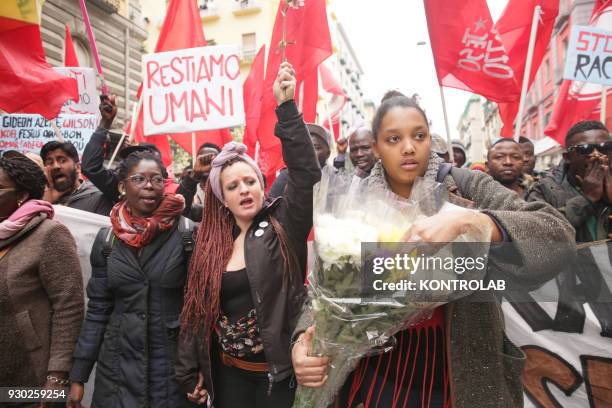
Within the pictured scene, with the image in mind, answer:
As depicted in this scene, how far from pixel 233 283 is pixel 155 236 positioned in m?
0.68

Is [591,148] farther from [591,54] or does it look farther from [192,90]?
[192,90]

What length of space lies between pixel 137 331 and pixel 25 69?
3.30 meters

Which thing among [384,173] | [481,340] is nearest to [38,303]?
[384,173]

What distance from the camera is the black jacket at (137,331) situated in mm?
2580

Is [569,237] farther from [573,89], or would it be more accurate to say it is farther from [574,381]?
[573,89]

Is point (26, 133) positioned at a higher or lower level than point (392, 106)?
higher

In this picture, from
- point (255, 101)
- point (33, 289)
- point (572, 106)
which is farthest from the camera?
point (255, 101)

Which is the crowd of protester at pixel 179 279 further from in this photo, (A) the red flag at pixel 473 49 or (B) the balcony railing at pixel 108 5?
(B) the balcony railing at pixel 108 5

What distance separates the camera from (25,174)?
2814mm

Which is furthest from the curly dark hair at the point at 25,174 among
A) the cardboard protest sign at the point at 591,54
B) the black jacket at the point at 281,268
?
the cardboard protest sign at the point at 591,54

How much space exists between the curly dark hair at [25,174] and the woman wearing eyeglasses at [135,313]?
525 mm

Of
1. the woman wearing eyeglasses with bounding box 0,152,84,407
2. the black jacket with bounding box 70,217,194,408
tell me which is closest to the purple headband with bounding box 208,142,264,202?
the black jacket with bounding box 70,217,194,408

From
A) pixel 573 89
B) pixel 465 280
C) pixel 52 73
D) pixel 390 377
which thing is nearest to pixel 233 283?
pixel 390 377

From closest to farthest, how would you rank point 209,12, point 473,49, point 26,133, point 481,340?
point 481,340, point 473,49, point 26,133, point 209,12
